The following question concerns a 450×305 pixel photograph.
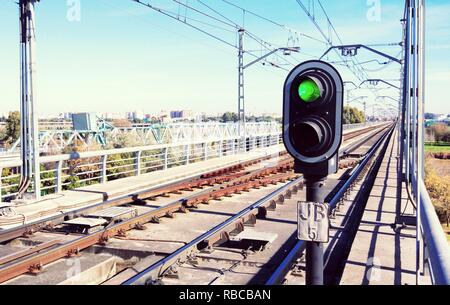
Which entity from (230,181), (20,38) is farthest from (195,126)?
(20,38)

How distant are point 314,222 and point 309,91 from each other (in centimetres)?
88

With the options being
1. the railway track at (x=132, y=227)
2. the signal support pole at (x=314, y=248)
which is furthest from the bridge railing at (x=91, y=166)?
the signal support pole at (x=314, y=248)

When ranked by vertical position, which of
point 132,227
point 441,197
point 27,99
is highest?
point 27,99

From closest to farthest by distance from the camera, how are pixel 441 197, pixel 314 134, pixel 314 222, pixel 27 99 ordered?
pixel 314 134
pixel 314 222
pixel 27 99
pixel 441 197

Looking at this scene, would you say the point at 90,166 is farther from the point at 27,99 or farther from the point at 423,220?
the point at 423,220

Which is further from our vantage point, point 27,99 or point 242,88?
point 242,88

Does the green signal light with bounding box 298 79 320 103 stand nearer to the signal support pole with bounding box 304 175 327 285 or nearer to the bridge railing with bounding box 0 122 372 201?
the signal support pole with bounding box 304 175 327 285

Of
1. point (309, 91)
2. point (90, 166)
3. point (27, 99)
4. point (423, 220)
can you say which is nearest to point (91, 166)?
point (90, 166)

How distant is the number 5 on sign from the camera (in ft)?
10.1

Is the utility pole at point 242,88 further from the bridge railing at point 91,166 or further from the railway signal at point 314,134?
the railway signal at point 314,134

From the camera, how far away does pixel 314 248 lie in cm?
316

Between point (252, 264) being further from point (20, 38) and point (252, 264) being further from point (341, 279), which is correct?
point (20, 38)

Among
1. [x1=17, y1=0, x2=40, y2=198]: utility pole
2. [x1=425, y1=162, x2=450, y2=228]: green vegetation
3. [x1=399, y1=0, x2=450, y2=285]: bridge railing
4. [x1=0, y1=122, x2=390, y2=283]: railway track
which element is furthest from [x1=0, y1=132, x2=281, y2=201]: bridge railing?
[x1=425, y1=162, x2=450, y2=228]: green vegetation

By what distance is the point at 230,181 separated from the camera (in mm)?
14875
